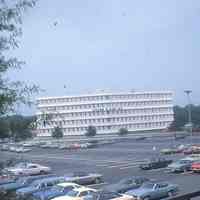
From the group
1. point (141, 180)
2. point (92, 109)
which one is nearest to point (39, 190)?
point (141, 180)

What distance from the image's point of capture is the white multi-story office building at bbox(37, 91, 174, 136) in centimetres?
11219

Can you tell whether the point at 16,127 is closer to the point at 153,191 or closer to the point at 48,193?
the point at 153,191

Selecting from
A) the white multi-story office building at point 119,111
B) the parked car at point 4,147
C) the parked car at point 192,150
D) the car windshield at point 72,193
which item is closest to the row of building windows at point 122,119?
the white multi-story office building at point 119,111

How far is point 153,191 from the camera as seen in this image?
821 inches

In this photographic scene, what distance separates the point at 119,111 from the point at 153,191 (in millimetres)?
100496

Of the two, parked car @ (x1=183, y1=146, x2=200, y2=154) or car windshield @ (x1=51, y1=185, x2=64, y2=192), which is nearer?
car windshield @ (x1=51, y1=185, x2=64, y2=192)

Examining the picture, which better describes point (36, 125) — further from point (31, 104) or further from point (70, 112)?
point (70, 112)

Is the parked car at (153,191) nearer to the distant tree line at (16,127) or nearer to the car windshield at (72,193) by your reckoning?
the car windshield at (72,193)

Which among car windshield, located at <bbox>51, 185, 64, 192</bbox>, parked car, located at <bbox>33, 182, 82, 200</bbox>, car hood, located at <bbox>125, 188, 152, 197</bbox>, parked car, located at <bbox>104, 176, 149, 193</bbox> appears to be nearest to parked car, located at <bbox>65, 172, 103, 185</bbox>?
car windshield, located at <bbox>51, 185, 64, 192</bbox>

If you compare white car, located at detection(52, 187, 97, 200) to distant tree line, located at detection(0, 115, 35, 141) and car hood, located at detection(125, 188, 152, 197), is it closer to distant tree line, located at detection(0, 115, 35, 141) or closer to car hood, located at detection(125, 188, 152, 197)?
car hood, located at detection(125, 188, 152, 197)

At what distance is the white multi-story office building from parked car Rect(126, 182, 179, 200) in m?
84.1

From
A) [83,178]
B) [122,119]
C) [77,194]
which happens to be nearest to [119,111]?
[122,119]

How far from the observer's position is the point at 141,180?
2492cm

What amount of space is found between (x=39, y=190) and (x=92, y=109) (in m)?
92.9
